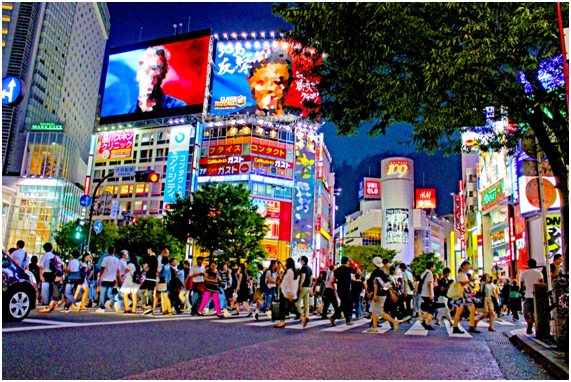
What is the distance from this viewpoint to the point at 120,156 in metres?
43.4

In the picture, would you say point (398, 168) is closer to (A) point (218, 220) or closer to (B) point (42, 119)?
(B) point (42, 119)

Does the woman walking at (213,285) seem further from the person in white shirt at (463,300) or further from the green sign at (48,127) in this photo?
the green sign at (48,127)

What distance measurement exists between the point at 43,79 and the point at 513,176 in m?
75.7

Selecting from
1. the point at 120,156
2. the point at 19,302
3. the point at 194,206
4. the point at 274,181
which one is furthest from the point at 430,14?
the point at 274,181

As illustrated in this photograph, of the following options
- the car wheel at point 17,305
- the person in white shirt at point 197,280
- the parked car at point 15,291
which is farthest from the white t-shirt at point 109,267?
the car wheel at point 17,305

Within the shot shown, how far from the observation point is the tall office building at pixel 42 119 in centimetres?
6241

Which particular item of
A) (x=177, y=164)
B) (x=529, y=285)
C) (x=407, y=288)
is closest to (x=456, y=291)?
(x=529, y=285)

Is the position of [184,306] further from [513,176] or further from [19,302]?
[513,176]

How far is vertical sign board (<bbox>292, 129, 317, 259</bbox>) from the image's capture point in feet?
193

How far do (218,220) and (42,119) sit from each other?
6201 cm

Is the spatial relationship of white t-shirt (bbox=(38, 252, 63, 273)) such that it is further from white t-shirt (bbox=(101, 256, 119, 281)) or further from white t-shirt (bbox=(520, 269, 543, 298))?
white t-shirt (bbox=(520, 269, 543, 298))

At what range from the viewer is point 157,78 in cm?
5281

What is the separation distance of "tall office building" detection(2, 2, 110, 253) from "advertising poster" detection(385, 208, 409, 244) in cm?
7776

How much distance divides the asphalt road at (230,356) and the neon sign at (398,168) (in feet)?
→ 409
